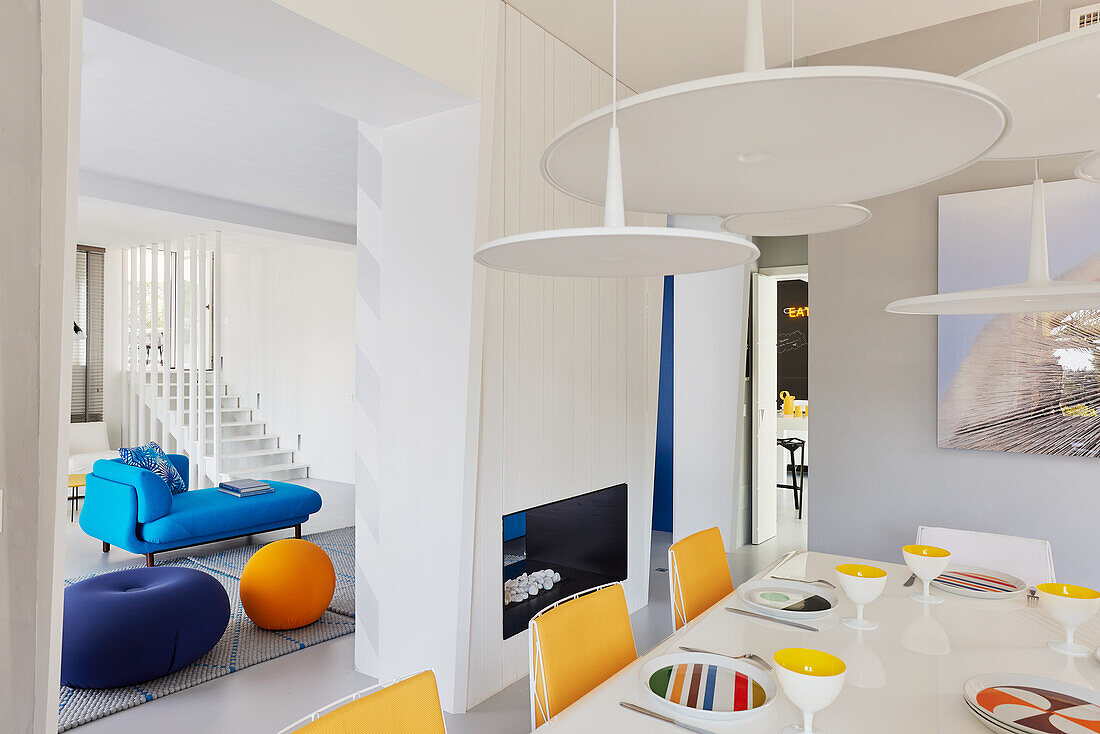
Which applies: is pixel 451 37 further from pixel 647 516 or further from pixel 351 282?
pixel 351 282

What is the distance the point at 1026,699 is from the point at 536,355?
2119mm

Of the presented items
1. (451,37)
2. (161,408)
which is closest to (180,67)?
(451,37)

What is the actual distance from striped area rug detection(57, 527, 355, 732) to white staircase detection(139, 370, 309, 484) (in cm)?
275

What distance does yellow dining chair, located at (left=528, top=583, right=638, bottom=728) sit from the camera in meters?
1.48

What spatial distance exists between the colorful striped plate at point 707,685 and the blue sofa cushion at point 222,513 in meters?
4.12

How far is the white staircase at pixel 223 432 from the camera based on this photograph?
24.4 ft

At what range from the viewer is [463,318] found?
2705 millimetres

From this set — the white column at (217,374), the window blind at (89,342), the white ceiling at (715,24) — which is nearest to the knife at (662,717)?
the white ceiling at (715,24)

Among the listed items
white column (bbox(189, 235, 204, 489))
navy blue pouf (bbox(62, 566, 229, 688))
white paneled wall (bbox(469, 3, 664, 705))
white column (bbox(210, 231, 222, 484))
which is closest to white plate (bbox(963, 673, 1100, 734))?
white paneled wall (bbox(469, 3, 664, 705))

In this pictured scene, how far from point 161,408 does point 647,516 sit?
21.0 feet

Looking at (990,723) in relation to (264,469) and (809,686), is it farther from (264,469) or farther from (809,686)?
(264,469)

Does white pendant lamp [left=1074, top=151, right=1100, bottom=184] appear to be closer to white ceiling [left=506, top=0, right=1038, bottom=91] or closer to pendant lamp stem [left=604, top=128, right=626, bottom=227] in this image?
pendant lamp stem [left=604, top=128, right=626, bottom=227]

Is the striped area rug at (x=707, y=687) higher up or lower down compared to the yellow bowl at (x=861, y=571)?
lower down

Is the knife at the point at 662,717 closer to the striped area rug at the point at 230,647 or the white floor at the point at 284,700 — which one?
the white floor at the point at 284,700
